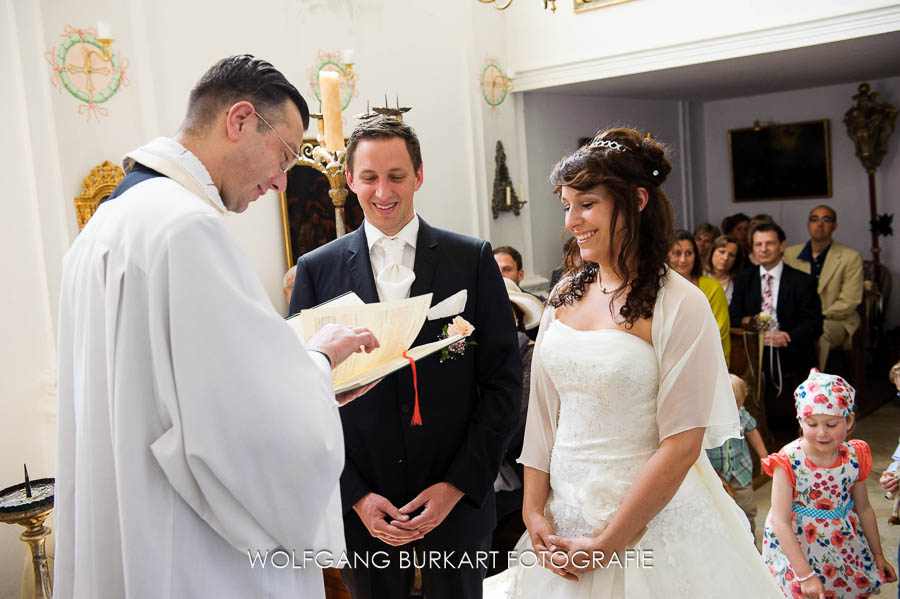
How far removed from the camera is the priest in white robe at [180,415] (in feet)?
4.42

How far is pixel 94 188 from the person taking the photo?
4.21 meters

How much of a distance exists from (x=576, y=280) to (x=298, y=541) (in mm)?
1257

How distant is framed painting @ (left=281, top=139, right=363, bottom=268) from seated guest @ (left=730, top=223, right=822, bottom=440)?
3296 mm

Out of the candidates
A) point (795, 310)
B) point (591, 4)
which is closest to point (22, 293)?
point (795, 310)

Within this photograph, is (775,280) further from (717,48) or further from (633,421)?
(633,421)

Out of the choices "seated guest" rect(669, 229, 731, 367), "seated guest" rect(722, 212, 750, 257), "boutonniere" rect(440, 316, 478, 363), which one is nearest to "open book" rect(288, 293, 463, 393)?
"boutonniere" rect(440, 316, 478, 363)

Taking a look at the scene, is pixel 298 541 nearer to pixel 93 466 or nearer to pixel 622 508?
pixel 93 466

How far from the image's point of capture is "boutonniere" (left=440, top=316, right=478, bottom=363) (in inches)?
85.6

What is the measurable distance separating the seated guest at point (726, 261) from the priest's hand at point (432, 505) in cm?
465

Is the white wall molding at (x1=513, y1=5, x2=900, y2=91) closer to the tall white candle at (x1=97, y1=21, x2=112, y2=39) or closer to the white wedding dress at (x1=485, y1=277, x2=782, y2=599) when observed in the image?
the tall white candle at (x1=97, y1=21, x2=112, y2=39)

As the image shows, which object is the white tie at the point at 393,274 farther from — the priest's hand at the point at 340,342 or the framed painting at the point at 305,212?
the framed painting at the point at 305,212

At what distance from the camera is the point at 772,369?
6016 mm

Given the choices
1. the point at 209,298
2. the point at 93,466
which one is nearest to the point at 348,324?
the point at 209,298

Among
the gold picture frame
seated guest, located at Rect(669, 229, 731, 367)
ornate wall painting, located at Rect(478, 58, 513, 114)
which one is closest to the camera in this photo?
seated guest, located at Rect(669, 229, 731, 367)
